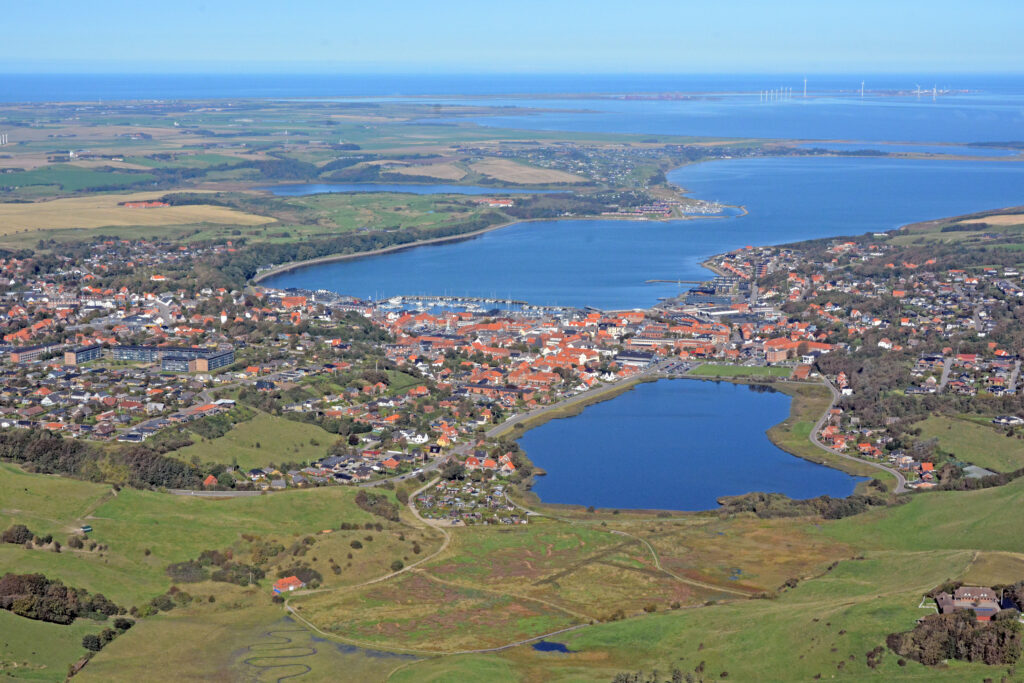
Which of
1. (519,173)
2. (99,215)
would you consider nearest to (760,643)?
(99,215)

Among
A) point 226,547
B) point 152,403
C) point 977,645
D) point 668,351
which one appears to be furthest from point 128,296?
point 977,645

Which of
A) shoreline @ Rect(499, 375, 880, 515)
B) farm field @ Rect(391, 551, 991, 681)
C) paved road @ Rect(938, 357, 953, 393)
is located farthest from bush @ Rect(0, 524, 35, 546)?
paved road @ Rect(938, 357, 953, 393)

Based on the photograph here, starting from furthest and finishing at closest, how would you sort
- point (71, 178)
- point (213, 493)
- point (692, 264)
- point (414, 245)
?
point (71, 178) → point (414, 245) → point (692, 264) → point (213, 493)

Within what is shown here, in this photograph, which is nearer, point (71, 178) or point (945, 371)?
point (945, 371)

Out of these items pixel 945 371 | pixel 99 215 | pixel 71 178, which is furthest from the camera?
pixel 71 178

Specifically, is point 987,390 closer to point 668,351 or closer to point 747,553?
point 668,351

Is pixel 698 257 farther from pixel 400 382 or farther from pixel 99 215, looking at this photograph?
pixel 99 215

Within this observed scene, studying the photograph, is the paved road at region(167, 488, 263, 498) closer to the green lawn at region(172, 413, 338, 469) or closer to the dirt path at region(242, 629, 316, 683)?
the green lawn at region(172, 413, 338, 469)
